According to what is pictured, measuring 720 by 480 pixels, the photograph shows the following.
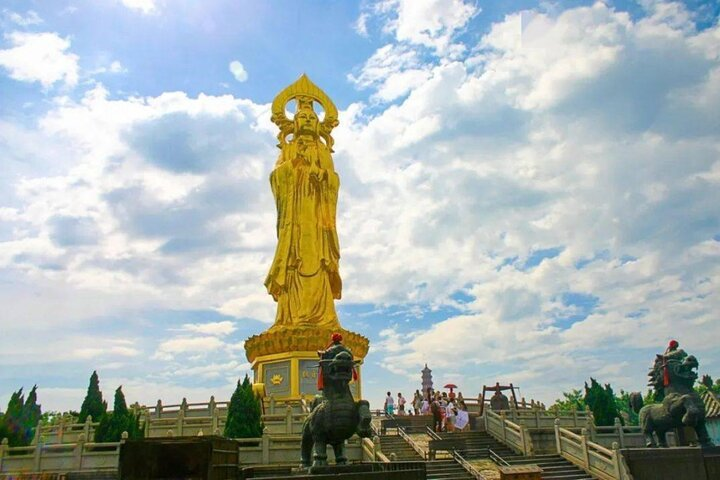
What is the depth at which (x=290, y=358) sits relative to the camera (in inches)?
885

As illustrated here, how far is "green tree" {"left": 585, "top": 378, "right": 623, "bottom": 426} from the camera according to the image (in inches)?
727

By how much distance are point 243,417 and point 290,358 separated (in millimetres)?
7895

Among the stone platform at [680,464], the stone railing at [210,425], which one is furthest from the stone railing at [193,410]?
the stone platform at [680,464]

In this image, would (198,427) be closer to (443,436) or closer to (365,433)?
(443,436)

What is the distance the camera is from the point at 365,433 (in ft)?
27.8

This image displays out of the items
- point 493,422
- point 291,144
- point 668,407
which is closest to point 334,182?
point 291,144

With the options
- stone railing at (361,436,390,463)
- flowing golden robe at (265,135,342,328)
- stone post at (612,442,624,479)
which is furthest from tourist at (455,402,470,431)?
flowing golden robe at (265,135,342,328)

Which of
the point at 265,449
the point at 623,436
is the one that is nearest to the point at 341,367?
the point at 265,449

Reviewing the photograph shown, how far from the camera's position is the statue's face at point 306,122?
2748 centimetres

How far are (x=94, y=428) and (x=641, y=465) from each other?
41.9ft

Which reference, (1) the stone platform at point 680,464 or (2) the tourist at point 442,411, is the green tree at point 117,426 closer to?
(2) the tourist at point 442,411

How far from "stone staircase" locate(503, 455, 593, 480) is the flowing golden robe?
426 inches

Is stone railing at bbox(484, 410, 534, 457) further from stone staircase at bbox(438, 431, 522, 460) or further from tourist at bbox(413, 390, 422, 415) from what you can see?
tourist at bbox(413, 390, 422, 415)

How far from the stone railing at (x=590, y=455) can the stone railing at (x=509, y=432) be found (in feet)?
2.36
